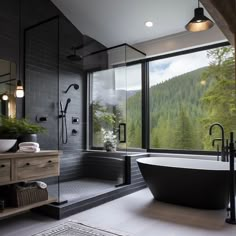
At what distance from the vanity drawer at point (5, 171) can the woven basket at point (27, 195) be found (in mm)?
298

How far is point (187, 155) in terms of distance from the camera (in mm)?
4449

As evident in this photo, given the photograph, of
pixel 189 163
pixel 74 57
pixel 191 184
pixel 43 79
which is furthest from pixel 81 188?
pixel 74 57

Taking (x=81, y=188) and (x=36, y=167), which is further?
(x=81, y=188)

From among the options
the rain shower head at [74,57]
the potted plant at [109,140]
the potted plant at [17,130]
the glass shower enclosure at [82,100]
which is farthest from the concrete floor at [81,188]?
the rain shower head at [74,57]

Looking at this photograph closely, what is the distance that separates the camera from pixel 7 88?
3.47m

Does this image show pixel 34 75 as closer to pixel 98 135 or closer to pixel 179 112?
pixel 98 135

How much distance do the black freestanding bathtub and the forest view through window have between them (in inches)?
34.6

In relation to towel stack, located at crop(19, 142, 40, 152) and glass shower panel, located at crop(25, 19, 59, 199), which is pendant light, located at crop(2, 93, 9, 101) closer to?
glass shower panel, located at crop(25, 19, 59, 199)

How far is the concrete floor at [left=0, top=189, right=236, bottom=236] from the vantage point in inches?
103

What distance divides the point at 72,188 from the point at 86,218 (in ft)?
3.08

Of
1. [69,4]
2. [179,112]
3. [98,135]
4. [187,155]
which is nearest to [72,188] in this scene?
[98,135]

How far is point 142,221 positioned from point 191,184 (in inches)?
32.5

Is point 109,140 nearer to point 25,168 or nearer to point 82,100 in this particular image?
point 82,100

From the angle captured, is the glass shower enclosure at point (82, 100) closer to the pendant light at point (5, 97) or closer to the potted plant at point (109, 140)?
the potted plant at point (109, 140)
